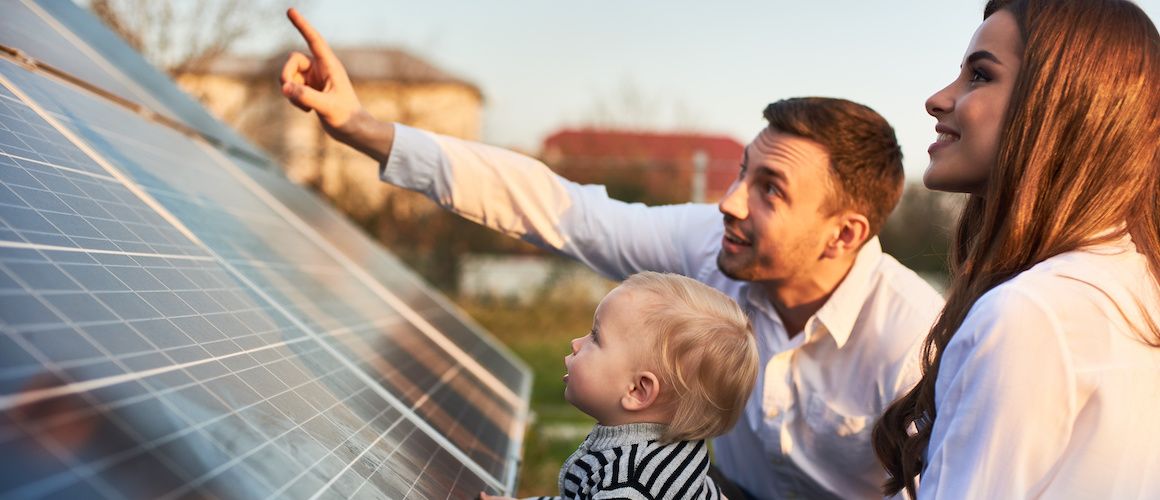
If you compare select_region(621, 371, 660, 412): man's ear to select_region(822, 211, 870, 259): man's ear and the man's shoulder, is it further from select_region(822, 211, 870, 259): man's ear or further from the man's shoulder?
select_region(822, 211, 870, 259): man's ear

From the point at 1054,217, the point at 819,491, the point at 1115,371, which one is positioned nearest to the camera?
the point at 1115,371

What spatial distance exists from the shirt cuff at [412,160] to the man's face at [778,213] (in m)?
0.94

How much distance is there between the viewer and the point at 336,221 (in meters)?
5.23

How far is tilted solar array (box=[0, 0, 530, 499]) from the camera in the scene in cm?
121

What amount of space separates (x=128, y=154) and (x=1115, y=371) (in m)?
2.22

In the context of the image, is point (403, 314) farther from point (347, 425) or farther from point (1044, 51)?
point (1044, 51)

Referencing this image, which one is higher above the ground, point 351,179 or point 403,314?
point 403,314

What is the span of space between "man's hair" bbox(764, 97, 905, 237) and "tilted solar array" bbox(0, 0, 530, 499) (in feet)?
4.36

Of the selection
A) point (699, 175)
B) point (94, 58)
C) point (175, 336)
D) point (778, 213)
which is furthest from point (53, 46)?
point (699, 175)

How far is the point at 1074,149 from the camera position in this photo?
2068mm

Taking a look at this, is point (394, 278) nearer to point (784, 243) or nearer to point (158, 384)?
point (784, 243)

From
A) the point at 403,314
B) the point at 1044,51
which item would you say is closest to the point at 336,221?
the point at 403,314

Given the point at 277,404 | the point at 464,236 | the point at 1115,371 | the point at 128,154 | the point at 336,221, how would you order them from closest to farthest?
the point at 277,404 < the point at 1115,371 < the point at 128,154 < the point at 336,221 < the point at 464,236

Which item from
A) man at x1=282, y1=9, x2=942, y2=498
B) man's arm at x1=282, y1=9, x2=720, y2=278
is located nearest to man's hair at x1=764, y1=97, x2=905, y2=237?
man at x1=282, y1=9, x2=942, y2=498
